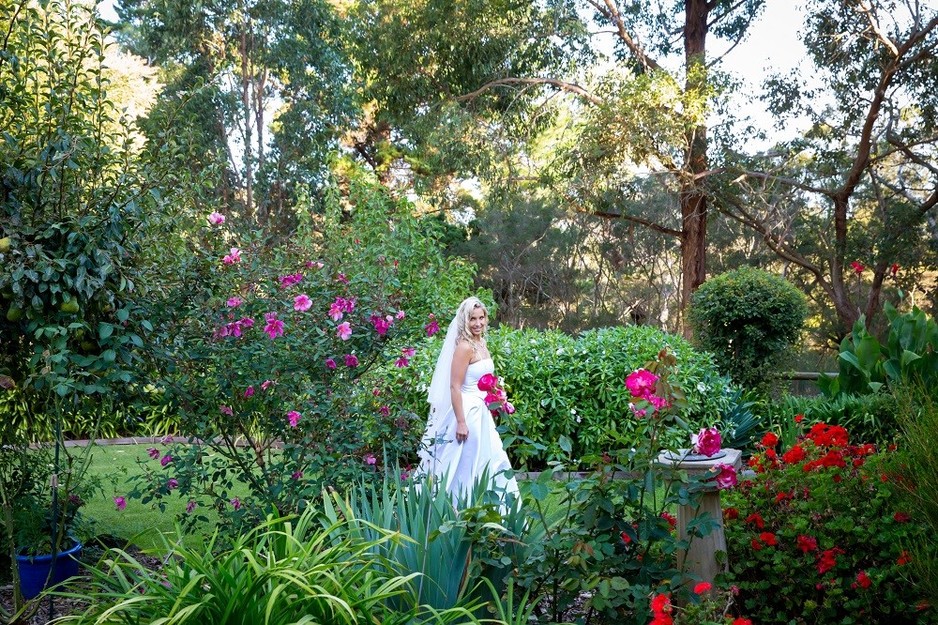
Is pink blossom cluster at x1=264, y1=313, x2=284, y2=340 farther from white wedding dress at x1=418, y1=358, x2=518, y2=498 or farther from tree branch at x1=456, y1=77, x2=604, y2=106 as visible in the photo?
tree branch at x1=456, y1=77, x2=604, y2=106

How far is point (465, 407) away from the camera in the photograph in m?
5.84

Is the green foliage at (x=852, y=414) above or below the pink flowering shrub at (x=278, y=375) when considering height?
below

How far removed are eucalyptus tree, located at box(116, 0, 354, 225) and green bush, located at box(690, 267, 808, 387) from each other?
1105 centimetres

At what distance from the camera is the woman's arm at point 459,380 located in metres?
5.71

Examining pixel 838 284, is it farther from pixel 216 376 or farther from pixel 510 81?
pixel 216 376

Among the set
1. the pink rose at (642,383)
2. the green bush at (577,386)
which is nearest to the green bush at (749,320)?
the green bush at (577,386)

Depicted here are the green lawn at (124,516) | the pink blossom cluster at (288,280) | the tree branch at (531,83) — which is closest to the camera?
the pink blossom cluster at (288,280)

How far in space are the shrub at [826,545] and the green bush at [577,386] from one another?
3906 millimetres

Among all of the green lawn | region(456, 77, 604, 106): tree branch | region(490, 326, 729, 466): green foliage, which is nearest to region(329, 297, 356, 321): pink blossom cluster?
the green lawn

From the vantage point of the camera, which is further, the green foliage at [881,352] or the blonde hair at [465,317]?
the green foliage at [881,352]

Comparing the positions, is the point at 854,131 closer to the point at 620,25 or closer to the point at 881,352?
the point at 620,25

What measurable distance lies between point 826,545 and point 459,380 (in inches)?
110

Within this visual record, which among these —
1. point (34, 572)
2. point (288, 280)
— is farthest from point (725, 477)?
point (34, 572)

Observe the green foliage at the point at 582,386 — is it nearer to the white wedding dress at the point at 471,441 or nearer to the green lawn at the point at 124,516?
the white wedding dress at the point at 471,441
